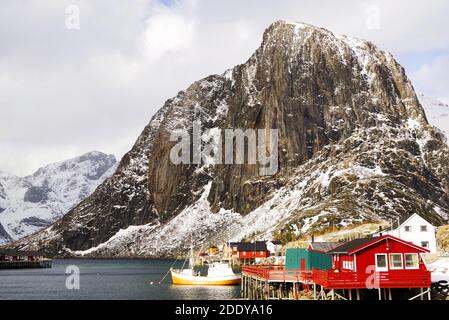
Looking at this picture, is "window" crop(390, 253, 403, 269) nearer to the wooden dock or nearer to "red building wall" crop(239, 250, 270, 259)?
the wooden dock

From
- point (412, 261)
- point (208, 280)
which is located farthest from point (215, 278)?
point (412, 261)

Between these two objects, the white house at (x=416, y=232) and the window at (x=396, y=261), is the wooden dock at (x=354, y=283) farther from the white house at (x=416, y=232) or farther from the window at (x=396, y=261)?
the white house at (x=416, y=232)

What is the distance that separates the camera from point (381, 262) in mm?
61156

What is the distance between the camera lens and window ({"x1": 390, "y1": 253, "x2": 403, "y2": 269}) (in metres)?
60.5

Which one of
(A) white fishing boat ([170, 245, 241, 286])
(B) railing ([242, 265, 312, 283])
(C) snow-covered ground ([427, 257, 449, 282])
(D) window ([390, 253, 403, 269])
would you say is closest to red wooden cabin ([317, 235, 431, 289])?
(D) window ([390, 253, 403, 269])

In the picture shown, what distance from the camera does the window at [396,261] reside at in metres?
60.5

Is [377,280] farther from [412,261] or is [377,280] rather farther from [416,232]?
[416,232]

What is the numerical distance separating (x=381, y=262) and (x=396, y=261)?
57.2 inches

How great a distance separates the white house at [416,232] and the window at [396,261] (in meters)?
42.9

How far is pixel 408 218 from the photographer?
4122 inches

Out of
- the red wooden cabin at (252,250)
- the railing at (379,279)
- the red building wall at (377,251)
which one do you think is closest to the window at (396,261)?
the red building wall at (377,251)

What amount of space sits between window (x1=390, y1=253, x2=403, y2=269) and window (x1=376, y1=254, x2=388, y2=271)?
0.58 m
